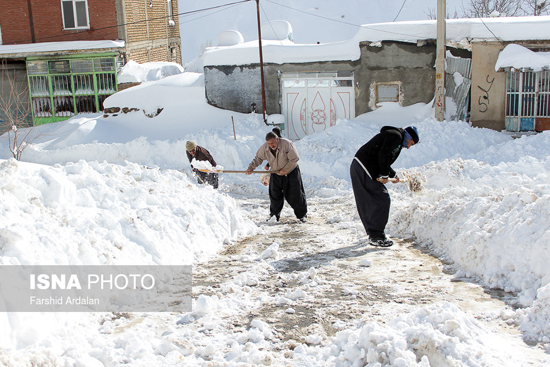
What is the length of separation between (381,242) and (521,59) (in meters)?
10.3

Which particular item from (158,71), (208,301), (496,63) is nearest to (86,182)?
(208,301)

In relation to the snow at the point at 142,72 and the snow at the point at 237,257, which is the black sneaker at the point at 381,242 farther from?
the snow at the point at 142,72

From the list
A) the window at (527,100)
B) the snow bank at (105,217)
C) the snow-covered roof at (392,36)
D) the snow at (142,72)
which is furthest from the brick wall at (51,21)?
the snow bank at (105,217)

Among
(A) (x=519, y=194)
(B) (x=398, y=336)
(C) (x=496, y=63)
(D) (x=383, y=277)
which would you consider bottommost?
(D) (x=383, y=277)

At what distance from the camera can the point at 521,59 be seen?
1420 cm

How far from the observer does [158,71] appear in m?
21.7

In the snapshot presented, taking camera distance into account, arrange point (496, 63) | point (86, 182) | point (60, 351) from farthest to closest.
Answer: point (496, 63)
point (86, 182)
point (60, 351)

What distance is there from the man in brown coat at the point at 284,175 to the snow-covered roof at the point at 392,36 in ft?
28.6

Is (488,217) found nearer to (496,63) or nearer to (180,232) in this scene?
(180,232)

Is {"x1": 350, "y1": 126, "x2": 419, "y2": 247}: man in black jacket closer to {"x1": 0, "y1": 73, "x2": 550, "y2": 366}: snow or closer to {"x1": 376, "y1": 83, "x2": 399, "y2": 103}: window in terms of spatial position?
{"x1": 0, "y1": 73, "x2": 550, "y2": 366}: snow

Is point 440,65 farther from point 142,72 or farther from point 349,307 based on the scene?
point 142,72

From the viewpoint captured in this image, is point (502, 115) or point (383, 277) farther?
point (502, 115)

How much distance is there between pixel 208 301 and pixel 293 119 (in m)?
12.9

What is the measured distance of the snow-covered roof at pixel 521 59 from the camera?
1406 centimetres
